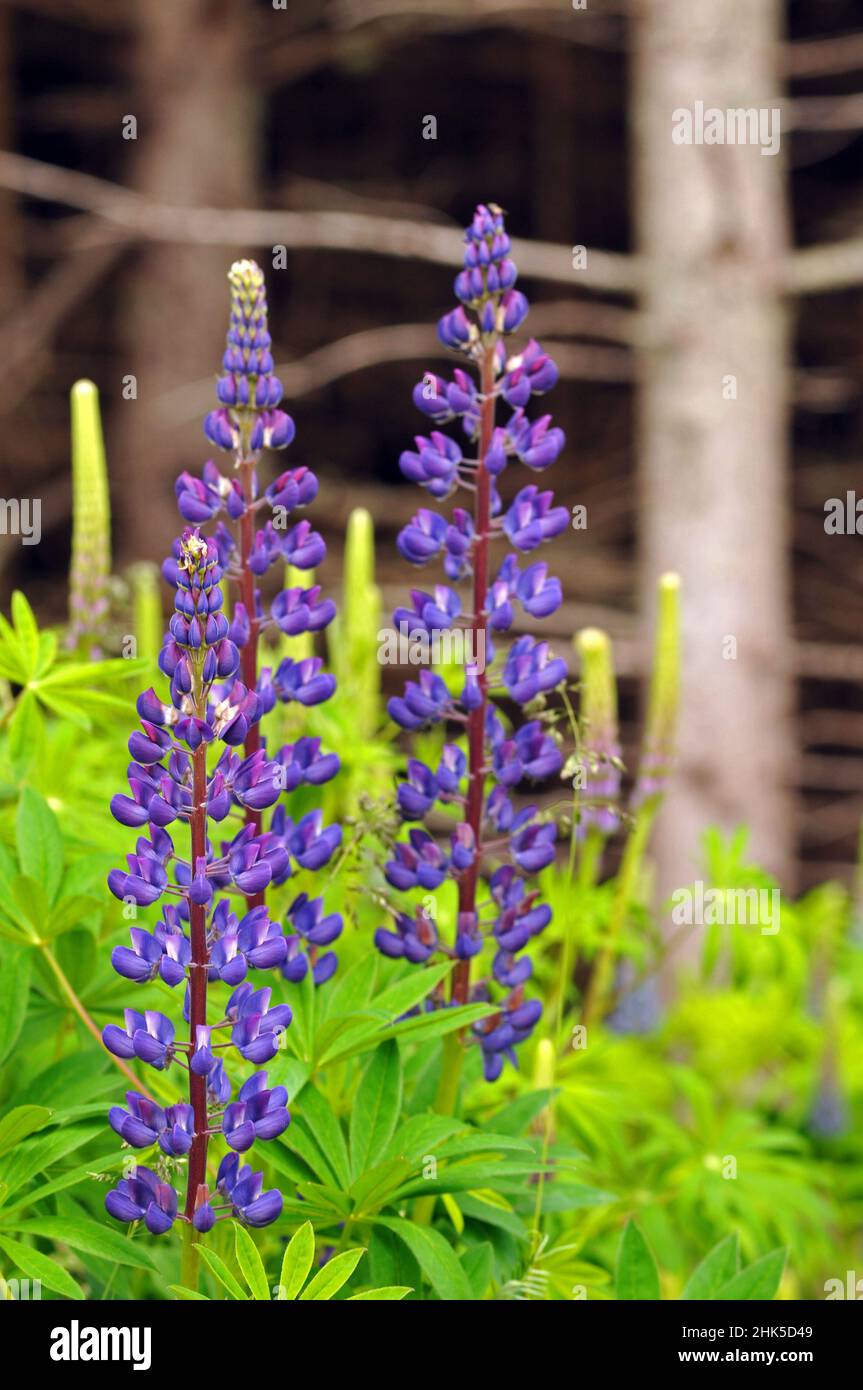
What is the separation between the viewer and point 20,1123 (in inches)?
34.2

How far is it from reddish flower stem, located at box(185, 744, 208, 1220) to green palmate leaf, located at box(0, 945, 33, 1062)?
7.5 inches

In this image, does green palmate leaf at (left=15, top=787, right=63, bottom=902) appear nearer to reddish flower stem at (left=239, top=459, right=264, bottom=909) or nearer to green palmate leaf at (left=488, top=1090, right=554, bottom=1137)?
reddish flower stem at (left=239, top=459, right=264, bottom=909)

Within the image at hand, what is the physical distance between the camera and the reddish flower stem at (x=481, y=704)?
1059 millimetres

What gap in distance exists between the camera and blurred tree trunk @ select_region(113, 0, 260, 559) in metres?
4.43

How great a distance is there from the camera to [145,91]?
4.53 metres

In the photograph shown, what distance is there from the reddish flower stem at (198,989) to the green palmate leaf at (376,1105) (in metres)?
0.12

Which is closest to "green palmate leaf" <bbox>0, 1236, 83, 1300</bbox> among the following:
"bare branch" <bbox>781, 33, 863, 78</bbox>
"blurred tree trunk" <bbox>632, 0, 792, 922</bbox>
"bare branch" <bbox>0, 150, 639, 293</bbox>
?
"bare branch" <bbox>0, 150, 639, 293</bbox>

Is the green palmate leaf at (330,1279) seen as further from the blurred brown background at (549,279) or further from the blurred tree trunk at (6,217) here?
the blurred tree trunk at (6,217)

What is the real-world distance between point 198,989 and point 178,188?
13.5 feet

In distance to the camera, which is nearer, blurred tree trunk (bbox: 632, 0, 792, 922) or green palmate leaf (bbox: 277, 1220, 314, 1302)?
green palmate leaf (bbox: 277, 1220, 314, 1302)

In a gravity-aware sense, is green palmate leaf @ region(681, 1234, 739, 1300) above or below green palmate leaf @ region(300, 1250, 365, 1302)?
below
